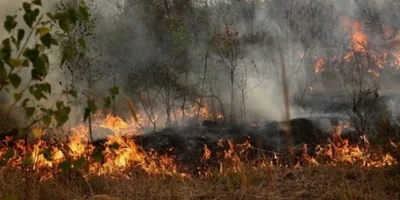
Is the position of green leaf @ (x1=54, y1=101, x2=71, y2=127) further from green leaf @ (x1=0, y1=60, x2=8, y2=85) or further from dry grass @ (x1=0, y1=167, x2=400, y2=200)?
dry grass @ (x1=0, y1=167, x2=400, y2=200)

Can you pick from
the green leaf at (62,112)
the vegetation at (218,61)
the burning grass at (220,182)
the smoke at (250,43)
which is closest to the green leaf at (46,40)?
the green leaf at (62,112)

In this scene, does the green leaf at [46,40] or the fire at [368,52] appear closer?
the green leaf at [46,40]

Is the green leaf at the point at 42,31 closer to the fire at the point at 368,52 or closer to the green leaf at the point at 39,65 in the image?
the green leaf at the point at 39,65

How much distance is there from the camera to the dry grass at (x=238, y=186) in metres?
4.59

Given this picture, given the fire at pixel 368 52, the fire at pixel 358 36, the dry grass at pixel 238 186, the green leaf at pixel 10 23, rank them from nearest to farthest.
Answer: the green leaf at pixel 10 23, the dry grass at pixel 238 186, the fire at pixel 368 52, the fire at pixel 358 36

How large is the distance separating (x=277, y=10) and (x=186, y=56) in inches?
295

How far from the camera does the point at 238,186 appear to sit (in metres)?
5.19

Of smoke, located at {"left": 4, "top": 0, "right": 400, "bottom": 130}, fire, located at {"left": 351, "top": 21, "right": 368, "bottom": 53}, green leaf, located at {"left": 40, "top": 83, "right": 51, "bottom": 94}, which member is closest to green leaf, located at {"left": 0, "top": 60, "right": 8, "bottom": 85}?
green leaf, located at {"left": 40, "top": 83, "right": 51, "bottom": 94}

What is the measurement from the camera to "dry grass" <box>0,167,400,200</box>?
4585 millimetres

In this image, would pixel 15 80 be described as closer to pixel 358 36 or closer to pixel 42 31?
pixel 42 31

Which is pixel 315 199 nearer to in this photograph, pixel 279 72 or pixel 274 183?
pixel 274 183

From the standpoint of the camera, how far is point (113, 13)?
22812 mm

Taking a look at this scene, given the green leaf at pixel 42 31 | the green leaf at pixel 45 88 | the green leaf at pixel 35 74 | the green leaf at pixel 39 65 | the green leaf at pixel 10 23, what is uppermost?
the green leaf at pixel 10 23

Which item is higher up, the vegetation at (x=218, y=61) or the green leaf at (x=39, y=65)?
the vegetation at (x=218, y=61)
